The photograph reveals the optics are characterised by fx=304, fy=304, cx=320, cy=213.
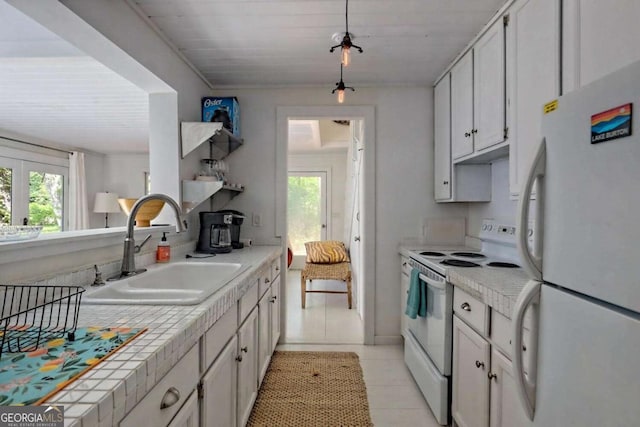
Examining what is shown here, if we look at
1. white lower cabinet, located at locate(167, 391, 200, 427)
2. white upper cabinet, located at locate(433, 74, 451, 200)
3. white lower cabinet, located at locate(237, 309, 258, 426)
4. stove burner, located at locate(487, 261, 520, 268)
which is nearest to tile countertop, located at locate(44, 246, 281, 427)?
white lower cabinet, located at locate(167, 391, 200, 427)

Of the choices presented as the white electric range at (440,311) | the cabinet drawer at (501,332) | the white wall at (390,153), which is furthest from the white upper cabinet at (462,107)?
the cabinet drawer at (501,332)

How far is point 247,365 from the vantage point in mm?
1604

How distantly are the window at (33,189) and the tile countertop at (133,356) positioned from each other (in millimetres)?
3916

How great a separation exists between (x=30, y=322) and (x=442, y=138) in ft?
8.82

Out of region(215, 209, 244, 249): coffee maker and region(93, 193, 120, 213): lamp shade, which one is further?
region(93, 193, 120, 213): lamp shade

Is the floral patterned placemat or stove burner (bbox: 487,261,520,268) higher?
the floral patterned placemat

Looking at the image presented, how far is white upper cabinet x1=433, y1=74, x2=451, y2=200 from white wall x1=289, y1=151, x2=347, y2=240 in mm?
3281

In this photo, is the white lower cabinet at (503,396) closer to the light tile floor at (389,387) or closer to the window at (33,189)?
the light tile floor at (389,387)

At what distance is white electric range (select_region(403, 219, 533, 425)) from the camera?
67.1 inches

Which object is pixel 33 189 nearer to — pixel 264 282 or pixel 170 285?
pixel 170 285

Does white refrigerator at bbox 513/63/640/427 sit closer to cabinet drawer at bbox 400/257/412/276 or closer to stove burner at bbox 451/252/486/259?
stove burner at bbox 451/252/486/259

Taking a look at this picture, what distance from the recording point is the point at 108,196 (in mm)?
5465

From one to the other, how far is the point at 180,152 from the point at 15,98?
2.33 metres

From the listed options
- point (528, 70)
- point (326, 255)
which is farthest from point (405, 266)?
point (326, 255)
